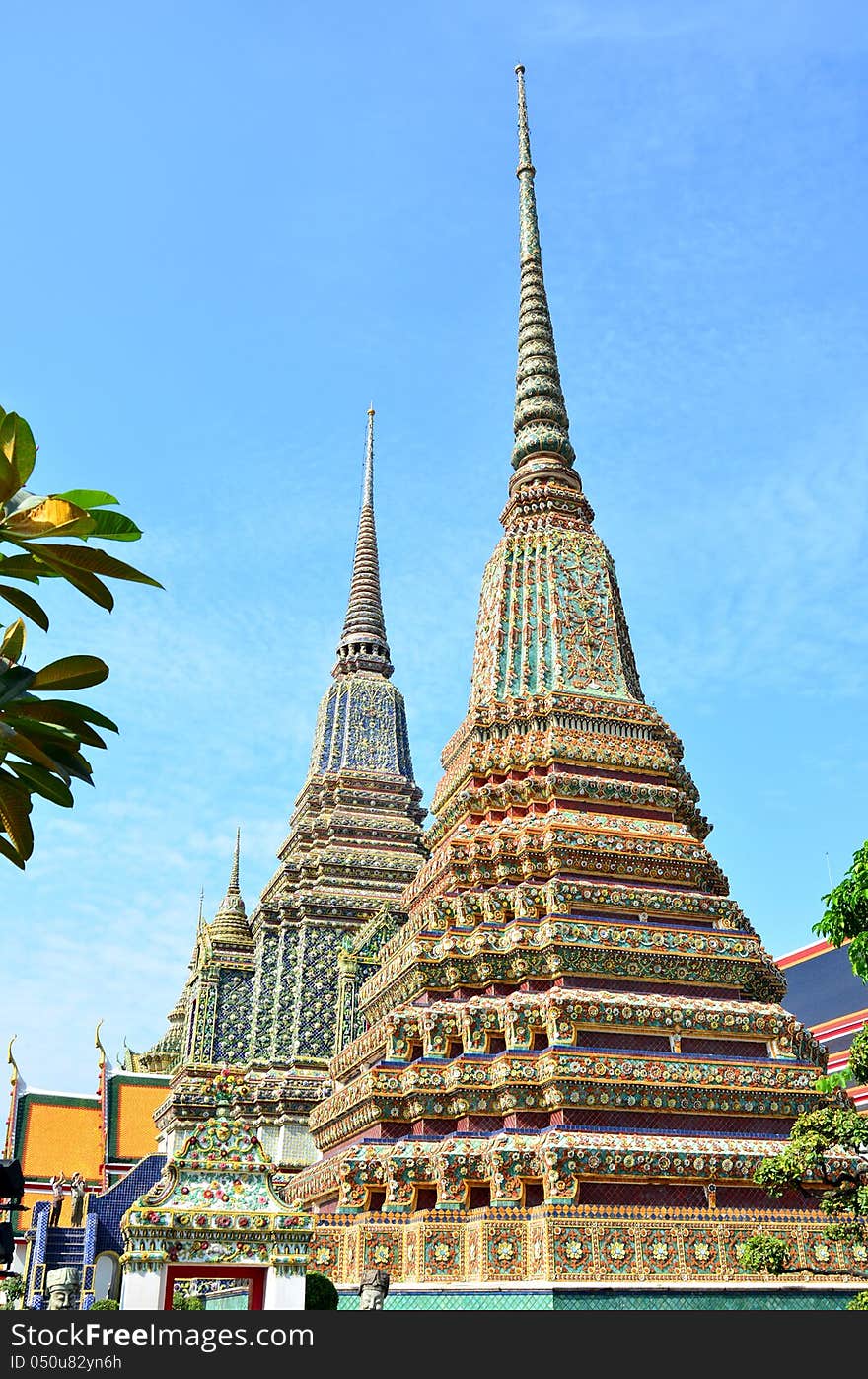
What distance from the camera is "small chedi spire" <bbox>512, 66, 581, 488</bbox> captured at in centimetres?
2742

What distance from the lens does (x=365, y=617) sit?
4128cm

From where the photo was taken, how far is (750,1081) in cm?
1766

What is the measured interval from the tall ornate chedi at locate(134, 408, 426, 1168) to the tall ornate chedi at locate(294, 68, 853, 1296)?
6.62 meters

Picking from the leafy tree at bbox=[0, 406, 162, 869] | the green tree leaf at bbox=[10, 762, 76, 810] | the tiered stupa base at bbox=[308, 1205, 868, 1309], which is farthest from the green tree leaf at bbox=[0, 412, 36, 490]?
the tiered stupa base at bbox=[308, 1205, 868, 1309]

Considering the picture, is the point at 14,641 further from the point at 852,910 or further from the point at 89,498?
the point at 852,910

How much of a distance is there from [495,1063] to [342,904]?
1569 centimetres

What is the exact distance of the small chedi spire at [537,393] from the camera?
27.4 m

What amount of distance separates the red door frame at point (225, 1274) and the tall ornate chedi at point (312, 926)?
1644 cm

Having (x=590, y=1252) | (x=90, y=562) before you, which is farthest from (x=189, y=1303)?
(x=90, y=562)

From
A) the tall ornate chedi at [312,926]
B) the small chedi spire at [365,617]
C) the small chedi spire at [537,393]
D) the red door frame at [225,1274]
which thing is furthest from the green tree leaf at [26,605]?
the small chedi spire at [365,617]

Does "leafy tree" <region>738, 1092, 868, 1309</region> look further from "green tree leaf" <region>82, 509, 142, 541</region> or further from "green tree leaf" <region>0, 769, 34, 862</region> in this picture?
"green tree leaf" <region>82, 509, 142, 541</region>

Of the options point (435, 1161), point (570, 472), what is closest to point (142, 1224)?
point (435, 1161)

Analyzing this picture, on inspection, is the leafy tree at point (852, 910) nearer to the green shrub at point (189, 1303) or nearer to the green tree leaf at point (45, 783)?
the green tree leaf at point (45, 783)
